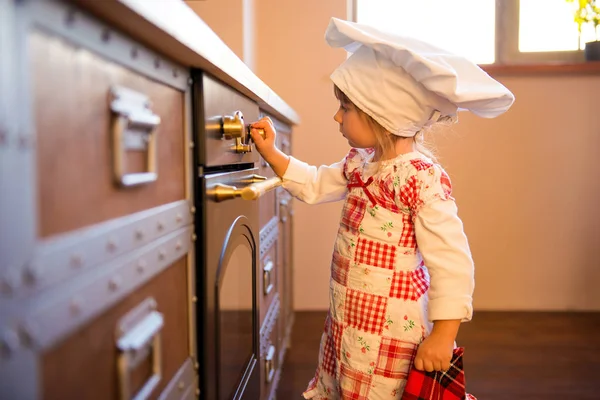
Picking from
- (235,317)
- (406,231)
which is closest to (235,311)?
(235,317)

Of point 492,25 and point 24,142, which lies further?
point 492,25

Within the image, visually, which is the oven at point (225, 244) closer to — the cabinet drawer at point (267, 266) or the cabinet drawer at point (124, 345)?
the cabinet drawer at point (124, 345)

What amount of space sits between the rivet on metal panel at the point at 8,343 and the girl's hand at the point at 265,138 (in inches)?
31.5

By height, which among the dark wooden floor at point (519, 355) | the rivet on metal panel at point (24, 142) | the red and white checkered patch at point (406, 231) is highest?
the rivet on metal panel at point (24, 142)

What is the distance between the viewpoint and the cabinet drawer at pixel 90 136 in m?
0.36

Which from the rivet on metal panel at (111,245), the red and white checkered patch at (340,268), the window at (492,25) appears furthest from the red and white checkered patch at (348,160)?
the window at (492,25)

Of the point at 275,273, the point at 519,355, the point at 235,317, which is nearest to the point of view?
the point at 235,317

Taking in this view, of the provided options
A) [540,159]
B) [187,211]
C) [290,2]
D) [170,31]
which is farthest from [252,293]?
→ [540,159]

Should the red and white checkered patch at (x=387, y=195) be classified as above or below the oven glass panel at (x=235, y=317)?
above

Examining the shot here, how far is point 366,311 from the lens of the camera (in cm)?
105

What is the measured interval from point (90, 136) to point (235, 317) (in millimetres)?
558

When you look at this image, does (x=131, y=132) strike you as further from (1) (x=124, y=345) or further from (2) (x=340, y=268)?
(2) (x=340, y=268)

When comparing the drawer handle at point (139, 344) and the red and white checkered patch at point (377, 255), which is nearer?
the drawer handle at point (139, 344)

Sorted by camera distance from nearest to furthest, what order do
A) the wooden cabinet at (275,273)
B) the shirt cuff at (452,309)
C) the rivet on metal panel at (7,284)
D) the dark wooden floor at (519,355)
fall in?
the rivet on metal panel at (7,284) → the shirt cuff at (452,309) → the wooden cabinet at (275,273) → the dark wooden floor at (519,355)
